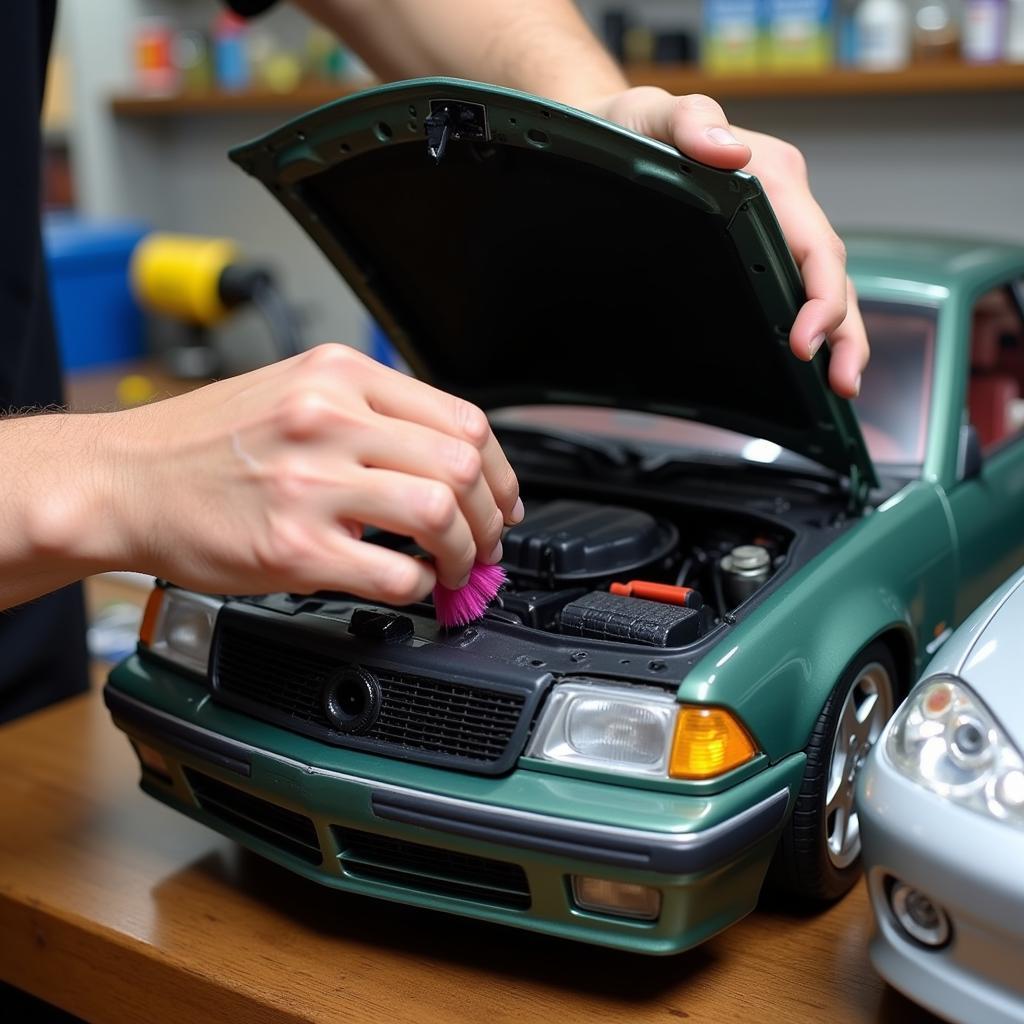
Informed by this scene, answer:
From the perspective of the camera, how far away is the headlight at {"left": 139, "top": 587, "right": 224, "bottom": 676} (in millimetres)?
1089

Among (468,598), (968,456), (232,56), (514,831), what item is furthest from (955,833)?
(232,56)

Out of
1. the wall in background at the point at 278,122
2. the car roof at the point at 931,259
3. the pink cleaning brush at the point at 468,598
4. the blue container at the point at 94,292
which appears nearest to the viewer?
the pink cleaning brush at the point at 468,598

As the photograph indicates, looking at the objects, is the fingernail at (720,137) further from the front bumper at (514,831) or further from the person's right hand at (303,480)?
the front bumper at (514,831)

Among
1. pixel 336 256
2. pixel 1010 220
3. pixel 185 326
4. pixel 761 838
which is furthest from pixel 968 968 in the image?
pixel 185 326

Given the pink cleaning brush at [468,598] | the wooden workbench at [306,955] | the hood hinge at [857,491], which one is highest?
the pink cleaning brush at [468,598]

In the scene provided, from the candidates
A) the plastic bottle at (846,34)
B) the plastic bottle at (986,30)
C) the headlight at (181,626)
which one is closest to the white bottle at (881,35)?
the plastic bottle at (846,34)

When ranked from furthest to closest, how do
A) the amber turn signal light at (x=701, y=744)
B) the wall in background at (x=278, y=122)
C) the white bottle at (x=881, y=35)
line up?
the wall in background at (x=278, y=122), the white bottle at (x=881, y=35), the amber turn signal light at (x=701, y=744)

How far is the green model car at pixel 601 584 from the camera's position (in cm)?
88

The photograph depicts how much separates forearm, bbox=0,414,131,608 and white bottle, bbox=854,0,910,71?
83.0 inches

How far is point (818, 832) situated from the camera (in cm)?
96

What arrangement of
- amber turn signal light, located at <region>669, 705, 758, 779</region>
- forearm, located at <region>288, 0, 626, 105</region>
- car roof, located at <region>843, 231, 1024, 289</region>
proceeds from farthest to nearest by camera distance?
car roof, located at <region>843, 231, 1024, 289</region>, forearm, located at <region>288, 0, 626, 105</region>, amber turn signal light, located at <region>669, 705, 758, 779</region>

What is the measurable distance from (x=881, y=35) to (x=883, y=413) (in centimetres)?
147

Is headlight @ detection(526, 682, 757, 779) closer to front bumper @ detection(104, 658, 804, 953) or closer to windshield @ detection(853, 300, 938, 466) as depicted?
front bumper @ detection(104, 658, 804, 953)

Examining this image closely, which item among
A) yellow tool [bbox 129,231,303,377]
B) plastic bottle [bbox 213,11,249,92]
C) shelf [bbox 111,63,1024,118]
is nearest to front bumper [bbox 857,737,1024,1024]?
shelf [bbox 111,63,1024,118]
